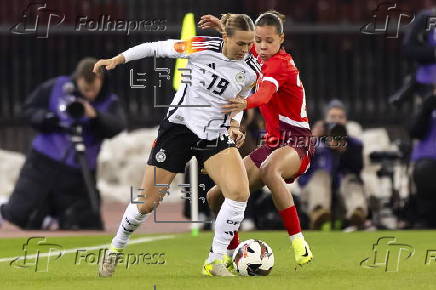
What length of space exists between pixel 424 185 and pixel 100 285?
7.07 m

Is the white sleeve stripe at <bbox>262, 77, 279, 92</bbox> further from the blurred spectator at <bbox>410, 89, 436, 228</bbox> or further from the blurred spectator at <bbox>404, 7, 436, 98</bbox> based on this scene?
the blurred spectator at <bbox>404, 7, 436, 98</bbox>

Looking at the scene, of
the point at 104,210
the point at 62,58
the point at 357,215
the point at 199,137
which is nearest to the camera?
the point at 199,137

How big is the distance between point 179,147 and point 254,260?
1.01 meters

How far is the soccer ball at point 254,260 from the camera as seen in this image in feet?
36.2

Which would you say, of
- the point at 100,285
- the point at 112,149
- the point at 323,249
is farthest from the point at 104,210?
the point at 100,285

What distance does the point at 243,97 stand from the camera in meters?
11.2

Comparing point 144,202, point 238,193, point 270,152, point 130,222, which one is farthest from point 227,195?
point 270,152

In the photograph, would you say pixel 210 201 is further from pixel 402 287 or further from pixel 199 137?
pixel 402 287

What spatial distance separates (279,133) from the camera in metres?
12.2

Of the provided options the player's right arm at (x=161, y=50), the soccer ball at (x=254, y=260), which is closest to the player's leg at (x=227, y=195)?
the soccer ball at (x=254, y=260)

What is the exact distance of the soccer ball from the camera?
1102cm

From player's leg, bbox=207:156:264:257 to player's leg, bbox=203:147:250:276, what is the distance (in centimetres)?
70

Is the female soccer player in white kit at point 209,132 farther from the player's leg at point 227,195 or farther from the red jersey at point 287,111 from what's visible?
the red jersey at point 287,111

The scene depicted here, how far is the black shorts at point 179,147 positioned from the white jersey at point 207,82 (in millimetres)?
51
